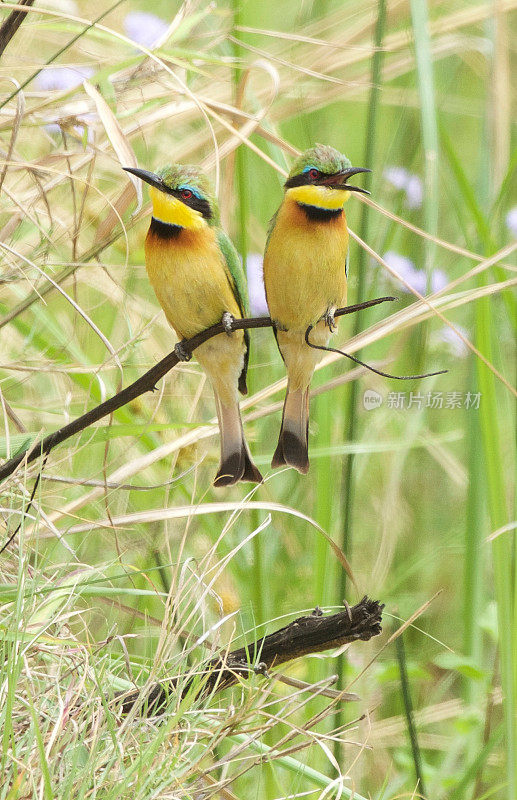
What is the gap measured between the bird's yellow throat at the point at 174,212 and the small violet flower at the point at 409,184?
Answer: 0.66 meters

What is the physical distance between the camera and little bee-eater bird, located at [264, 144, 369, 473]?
972 mm

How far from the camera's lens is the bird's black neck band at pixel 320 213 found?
1001 millimetres

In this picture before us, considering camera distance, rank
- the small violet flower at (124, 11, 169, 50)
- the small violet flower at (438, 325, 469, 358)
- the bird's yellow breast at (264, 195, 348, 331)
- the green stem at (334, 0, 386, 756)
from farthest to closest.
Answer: the small violet flower at (438, 325, 469, 358) < the small violet flower at (124, 11, 169, 50) < the green stem at (334, 0, 386, 756) < the bird's yellow breast at (264, 195, 348, 331)

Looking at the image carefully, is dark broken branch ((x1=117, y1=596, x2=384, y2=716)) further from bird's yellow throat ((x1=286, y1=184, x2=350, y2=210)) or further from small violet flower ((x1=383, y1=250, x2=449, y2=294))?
small violet flower ((x1=383, y1=250, x2=449, y2=294))

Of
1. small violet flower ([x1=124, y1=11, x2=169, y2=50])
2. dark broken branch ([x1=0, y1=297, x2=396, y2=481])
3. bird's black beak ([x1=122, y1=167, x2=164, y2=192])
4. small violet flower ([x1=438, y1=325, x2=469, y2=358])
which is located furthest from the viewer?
small violet flower ([x1=438, y1=325, x2=469, y2=358])

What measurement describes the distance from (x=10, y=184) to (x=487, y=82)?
91 cm

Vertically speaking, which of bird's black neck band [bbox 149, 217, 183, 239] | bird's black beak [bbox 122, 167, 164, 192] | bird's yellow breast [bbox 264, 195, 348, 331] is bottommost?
bird's yellow breast [bbox 264, 195, 348, 331]

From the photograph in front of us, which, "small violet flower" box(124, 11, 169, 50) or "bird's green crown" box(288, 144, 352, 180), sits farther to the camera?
"small violet flower" box(124, 11, 169, 50)

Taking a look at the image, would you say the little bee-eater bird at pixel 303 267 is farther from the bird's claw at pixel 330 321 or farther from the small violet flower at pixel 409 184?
the small violet flower at pixel 409 184

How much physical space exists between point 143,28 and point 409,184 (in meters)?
0.56

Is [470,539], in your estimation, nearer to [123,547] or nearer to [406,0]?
[123,547]

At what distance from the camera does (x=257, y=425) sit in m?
1.58

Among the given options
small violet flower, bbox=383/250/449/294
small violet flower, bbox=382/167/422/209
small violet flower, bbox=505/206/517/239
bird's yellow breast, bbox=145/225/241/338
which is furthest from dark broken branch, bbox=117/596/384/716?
small violet flower, bbox=505/206/517/239

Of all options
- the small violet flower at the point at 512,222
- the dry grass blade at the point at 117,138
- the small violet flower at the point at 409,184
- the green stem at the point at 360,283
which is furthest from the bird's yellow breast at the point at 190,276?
the small violet flower at the point at 512,222
